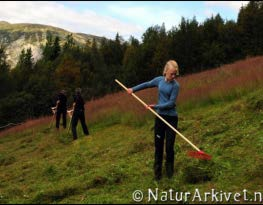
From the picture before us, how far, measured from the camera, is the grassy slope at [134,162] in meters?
7.62

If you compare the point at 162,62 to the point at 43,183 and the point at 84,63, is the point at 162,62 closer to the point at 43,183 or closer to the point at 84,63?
the point at 84,63

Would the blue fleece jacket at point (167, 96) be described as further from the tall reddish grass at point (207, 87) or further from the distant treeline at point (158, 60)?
the distant treeline at point (158, 60)

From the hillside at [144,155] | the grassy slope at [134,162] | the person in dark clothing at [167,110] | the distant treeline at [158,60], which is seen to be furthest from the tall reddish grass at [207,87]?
the distant treeline at [158,60]

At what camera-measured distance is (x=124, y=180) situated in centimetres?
845

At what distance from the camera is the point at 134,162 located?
1025cm

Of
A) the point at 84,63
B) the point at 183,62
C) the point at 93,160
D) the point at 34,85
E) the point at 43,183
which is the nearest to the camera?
the point at 43,183

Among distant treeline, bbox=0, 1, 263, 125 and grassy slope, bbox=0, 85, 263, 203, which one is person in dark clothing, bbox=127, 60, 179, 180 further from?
distant treeline, bbox=0, 1, 263, 125

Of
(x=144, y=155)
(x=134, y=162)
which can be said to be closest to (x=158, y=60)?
(x=144, y=155)

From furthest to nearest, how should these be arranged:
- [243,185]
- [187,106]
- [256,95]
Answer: [187,106], [256,95], [243,185]

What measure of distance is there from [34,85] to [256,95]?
49.6 m

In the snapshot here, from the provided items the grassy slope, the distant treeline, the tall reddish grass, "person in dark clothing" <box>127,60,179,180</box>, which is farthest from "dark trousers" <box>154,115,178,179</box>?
the distant treeline

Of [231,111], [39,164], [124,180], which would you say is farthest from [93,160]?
[231,111]

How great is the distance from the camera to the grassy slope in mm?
7621

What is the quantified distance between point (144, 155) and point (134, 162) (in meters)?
0.83
